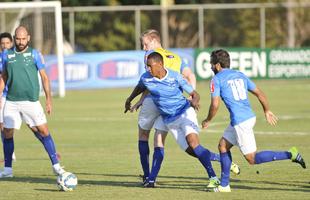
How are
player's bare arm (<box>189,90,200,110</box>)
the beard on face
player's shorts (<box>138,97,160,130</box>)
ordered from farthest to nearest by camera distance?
the beard on face
player's shorts (<box>138,97,160,130</box>)
player's bare arm (<box>189,90,200,110</box>)

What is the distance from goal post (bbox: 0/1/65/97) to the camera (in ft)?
106

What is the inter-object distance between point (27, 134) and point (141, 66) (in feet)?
52.5

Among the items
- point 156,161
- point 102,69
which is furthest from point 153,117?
point 102,69

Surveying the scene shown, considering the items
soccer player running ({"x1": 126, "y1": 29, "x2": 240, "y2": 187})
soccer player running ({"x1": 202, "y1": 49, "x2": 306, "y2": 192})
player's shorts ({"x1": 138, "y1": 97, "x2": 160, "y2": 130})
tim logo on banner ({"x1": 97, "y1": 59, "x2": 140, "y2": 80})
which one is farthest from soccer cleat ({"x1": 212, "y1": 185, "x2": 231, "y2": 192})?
tim logo on banner ({"x1": 97, "y1": 59, "x2": 140, "y2": 80})

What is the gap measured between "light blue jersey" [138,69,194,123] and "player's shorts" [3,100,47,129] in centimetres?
198

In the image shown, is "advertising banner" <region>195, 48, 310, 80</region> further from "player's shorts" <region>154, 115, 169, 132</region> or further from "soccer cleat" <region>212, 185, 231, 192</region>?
"soccer cleat" <region>212, 185, 231, 192</region>

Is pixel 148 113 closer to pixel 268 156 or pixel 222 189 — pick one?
pixel 222 189

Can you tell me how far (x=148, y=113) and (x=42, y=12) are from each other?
24182mm

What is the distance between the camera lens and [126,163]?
1528 cm

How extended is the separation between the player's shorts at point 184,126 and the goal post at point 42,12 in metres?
20.4

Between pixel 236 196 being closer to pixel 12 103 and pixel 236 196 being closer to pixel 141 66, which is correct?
pixel 12 103

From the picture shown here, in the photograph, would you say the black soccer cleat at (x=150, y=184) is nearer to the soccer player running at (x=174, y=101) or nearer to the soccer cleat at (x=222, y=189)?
the soccer player running at (x=174, y=101)

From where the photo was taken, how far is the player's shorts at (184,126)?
39.3 ft

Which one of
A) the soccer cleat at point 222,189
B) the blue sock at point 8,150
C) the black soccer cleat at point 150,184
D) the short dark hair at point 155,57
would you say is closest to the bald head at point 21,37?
the blue sock at point 8,150
